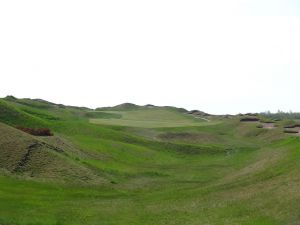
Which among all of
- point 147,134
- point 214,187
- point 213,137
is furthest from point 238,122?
point 214,187

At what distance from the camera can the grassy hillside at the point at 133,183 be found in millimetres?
34281

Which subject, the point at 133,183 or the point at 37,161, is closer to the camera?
the point at 37,161

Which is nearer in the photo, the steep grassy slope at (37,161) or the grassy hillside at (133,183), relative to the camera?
the grassy hillside at (133,183)

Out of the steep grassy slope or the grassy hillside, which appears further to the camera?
the steep grassy slope

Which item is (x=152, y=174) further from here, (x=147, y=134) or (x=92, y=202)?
(x=147, y=134)

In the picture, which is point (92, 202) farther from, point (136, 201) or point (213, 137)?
point (213, 137)

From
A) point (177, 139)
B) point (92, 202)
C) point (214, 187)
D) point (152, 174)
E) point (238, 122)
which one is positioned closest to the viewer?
point (92, 202)

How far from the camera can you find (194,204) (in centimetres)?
3991

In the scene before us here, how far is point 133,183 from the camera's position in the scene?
51.7 metres

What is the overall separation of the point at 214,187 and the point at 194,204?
23.5ft

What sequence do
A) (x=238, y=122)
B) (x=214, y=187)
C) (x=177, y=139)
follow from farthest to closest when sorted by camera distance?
(x=238, y=122) < (x=177, y=139) < (x=214, y=187)

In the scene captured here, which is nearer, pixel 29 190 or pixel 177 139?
pixel 29 190

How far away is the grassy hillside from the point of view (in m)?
34.3

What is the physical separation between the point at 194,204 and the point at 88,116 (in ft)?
321
